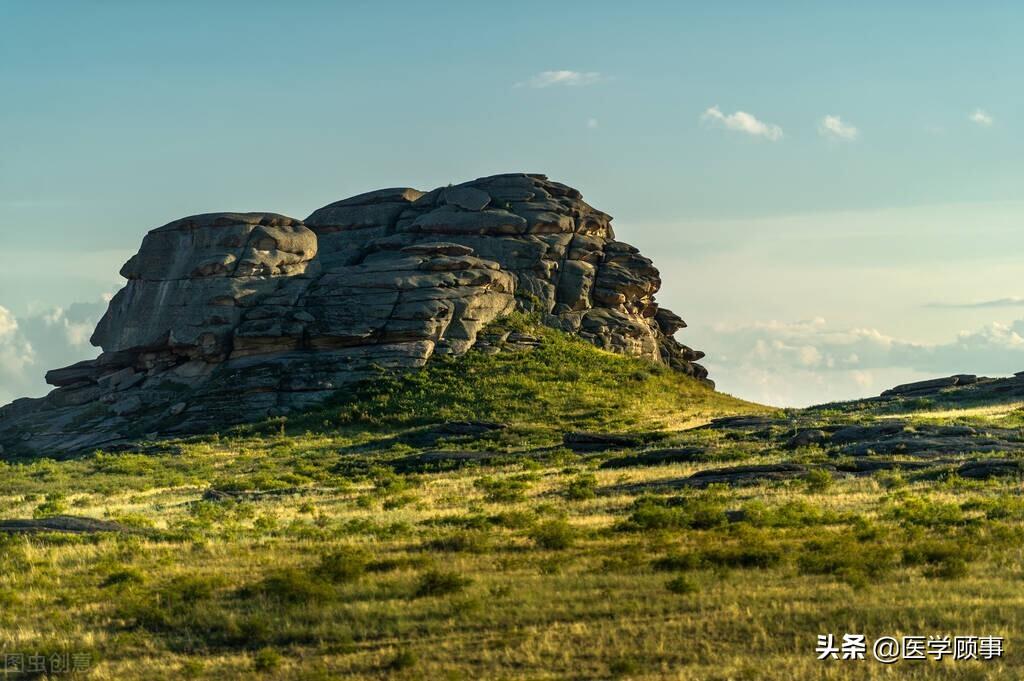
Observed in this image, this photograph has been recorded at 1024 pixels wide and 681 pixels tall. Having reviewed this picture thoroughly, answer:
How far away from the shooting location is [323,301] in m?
83.7

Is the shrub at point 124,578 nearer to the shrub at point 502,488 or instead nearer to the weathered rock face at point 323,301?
the shrub at point 502,488

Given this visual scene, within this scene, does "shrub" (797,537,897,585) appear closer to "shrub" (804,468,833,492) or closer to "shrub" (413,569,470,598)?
"shrub" (413,569,470,598)

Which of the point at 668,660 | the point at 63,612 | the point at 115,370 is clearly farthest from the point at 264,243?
the point at 668,660


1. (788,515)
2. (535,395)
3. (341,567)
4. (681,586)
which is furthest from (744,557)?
(535,395)

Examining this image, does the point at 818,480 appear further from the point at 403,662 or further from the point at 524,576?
the point at 403,662

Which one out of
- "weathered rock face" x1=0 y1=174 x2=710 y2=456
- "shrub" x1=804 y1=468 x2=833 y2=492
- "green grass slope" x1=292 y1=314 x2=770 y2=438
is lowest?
"shrub" x1=804 y1=468 x2=833 y2=492

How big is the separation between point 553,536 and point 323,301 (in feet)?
185

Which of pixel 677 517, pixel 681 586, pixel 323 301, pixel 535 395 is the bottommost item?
pixel 681 586

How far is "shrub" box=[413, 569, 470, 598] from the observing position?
2461 cm

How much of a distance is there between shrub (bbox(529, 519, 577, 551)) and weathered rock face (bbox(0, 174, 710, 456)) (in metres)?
49.6

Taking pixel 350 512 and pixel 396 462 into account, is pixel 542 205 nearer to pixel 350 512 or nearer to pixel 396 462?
pixel 396 462

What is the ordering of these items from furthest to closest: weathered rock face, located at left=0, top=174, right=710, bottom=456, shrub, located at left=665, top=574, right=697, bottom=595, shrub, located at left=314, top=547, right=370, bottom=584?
weathered rock face, located at left=0, top=174, right=710, bottom=456, shrub, located at left=314, top=547, right=370, bottom=584, shrub, located at left=665, top=574, right=697, bottom=595

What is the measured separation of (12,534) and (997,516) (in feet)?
96.0

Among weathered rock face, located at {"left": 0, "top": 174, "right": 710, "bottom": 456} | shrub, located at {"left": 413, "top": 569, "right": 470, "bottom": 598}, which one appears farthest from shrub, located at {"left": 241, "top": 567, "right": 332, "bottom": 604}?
weathered rock face, located at {"left": 0, "top": 174, "right": 710, "bottom": 456}
